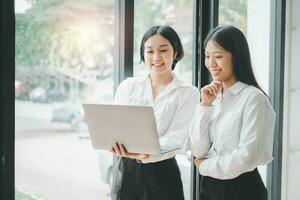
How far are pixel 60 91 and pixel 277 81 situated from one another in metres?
1.79

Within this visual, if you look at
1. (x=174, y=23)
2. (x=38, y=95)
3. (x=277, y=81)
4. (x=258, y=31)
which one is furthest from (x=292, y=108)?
(x=38, y=95)

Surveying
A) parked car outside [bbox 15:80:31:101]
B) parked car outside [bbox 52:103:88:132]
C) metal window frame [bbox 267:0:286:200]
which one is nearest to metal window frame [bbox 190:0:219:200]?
metal window frame [bbox 267:0:286:200]

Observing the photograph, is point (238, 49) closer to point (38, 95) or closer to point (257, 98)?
point (257, 98)

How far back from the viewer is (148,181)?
181 cm

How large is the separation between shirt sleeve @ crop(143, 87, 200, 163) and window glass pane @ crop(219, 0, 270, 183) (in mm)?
1221

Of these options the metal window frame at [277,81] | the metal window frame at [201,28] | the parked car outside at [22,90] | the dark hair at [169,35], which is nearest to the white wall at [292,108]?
the metal window frame at [277,81]

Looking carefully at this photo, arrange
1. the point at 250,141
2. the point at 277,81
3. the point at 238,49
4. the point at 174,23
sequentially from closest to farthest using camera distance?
1. the point at 250,141
2. the point at 238,49
3. the point at 174,23
4. the point at 277,81

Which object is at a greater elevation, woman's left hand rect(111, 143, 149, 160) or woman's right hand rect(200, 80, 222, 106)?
woman's right hand rect(200, 80, 222, 106)

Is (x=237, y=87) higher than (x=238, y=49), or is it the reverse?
(x=238, y=49)

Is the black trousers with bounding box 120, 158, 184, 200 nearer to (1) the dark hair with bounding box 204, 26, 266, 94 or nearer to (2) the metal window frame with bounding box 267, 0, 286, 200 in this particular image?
(1) the dark hair with bounding box 204, 26, 266, 94

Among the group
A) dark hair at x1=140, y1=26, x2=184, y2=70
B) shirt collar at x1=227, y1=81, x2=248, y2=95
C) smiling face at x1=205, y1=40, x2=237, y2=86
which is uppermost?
dark hair at x1=140, y1=26, x2=184, y2=70

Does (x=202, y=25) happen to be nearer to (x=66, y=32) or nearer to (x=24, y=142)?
(x=66, y=32)

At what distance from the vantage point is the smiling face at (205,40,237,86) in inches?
68.0

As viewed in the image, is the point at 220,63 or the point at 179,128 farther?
the point at 179,128
